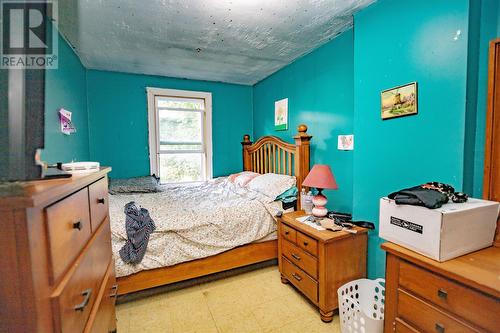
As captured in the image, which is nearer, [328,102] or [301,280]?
[301,280]

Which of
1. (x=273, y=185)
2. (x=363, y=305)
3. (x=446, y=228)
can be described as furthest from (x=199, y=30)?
(x=363, y=305)

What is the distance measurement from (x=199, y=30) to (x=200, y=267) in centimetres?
213

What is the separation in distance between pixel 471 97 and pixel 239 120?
3.10m

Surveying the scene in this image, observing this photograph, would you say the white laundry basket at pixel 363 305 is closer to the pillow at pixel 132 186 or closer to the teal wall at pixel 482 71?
the teal wall at pixel 482 71

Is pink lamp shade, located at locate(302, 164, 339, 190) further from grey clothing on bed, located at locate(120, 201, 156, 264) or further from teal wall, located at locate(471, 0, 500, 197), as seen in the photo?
grey clothing on bed, located at locate(120, 201, 156, 264)

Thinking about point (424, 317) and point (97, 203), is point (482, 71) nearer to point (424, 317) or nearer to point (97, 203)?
point (424, 317)

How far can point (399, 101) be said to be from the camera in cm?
153

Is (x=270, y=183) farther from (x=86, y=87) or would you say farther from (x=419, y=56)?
Result: (x=86, y=87)

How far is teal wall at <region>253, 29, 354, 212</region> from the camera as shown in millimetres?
2127

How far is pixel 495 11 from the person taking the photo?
1210 mm

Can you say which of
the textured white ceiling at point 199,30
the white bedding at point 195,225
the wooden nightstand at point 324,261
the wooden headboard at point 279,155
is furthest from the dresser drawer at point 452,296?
the textured white ceiling at point 199,30

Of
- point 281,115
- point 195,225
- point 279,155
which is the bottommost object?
point 195,225

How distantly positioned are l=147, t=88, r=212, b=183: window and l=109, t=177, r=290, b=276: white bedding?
44.0 inches

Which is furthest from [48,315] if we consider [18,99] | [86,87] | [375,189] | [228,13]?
[86,87]
